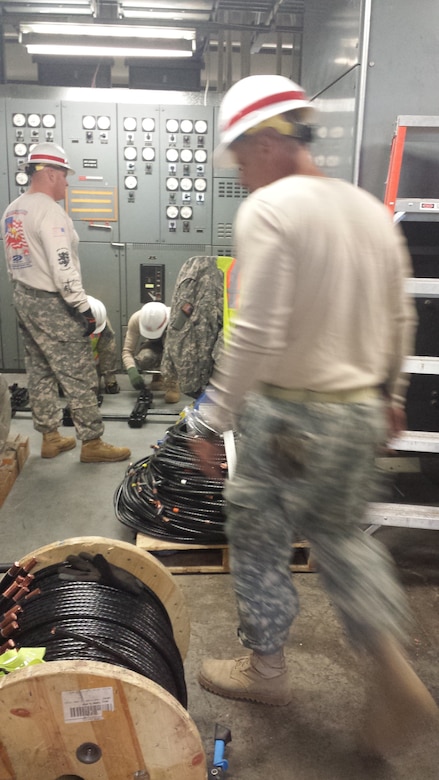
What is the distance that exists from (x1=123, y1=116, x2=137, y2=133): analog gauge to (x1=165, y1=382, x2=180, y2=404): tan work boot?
318 centimetres

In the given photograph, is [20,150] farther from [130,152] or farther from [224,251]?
[224,251]

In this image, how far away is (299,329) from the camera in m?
1.50

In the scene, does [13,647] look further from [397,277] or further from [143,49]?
[143,49]

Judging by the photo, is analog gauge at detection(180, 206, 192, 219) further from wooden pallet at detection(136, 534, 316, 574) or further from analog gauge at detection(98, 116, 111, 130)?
wooden pallet at detection(136, 534, 316, 574)

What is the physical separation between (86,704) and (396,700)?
0.80 metres

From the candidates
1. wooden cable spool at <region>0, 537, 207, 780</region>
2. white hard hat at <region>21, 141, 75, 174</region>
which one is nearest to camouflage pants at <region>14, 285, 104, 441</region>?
white hard hat at <region>21, 141, 75, 174</region>

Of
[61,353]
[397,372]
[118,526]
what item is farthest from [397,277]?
[61,353]

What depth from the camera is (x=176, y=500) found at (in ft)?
9.98

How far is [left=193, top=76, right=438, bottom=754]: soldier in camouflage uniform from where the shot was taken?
1.41 meters

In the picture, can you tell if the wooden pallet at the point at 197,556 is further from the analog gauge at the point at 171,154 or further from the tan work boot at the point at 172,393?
the analog gauge at the point at 171,154

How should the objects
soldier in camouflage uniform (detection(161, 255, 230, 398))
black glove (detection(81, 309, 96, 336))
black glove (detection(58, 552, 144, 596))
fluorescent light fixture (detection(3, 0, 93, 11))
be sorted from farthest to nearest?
1. fluorescent light fixture (detection(3, 0, 93, 11))
2. soldier in camouflage uniform (detection(161, 255, 230, 398))
3. black glove (detection(81, 309, 96, 336))
4. black glove (detection(58, 552, 144, 596))

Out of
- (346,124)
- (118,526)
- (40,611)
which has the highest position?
(346,124)

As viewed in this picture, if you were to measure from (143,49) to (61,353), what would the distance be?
4.54 metres

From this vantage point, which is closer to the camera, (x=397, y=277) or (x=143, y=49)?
(x=397, y=277)
